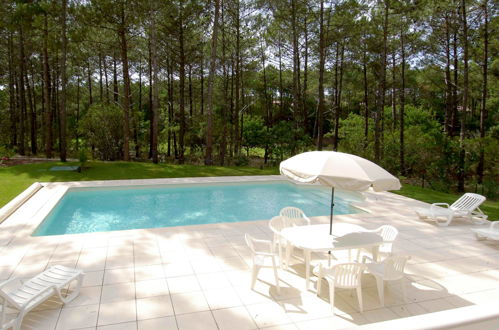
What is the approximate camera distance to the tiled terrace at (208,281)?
3.61 m

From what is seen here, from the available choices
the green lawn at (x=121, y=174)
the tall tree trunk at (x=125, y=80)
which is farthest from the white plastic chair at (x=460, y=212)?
the tall tree trunk at (x=125, y=80)

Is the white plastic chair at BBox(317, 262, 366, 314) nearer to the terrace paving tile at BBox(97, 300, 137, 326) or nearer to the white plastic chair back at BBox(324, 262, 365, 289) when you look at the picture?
the white plastic chair back at BBox(324, 262, 365, 289)

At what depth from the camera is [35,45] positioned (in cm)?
1739

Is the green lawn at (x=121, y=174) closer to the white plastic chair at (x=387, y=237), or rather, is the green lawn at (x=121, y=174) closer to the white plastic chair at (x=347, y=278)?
the white plastic chair at (x=387, y=237)

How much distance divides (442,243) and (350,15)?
1246 centimetres

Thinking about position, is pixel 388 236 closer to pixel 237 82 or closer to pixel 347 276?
pixel 347 276

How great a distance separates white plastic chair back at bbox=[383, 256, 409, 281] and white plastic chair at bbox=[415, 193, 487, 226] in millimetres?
3860

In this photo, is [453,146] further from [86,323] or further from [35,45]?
[35,45]

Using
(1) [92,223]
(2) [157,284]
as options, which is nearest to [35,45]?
(1) [92,223]

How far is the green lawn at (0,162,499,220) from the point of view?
9.84m

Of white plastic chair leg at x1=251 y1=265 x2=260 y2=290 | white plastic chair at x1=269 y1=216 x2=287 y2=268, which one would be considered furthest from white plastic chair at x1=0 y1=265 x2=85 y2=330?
white plastic chair at x1=269 y1=216 x2=287 y2=268

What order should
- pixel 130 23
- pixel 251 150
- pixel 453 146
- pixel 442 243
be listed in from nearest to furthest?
pixel 442 243 → pixel 453 146 → pixel 130 23 → pixel 251 150

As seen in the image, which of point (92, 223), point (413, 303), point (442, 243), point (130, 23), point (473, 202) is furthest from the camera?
point (130, 23)

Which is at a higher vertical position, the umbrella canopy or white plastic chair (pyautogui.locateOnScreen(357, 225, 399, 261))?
the umbrella canopy
